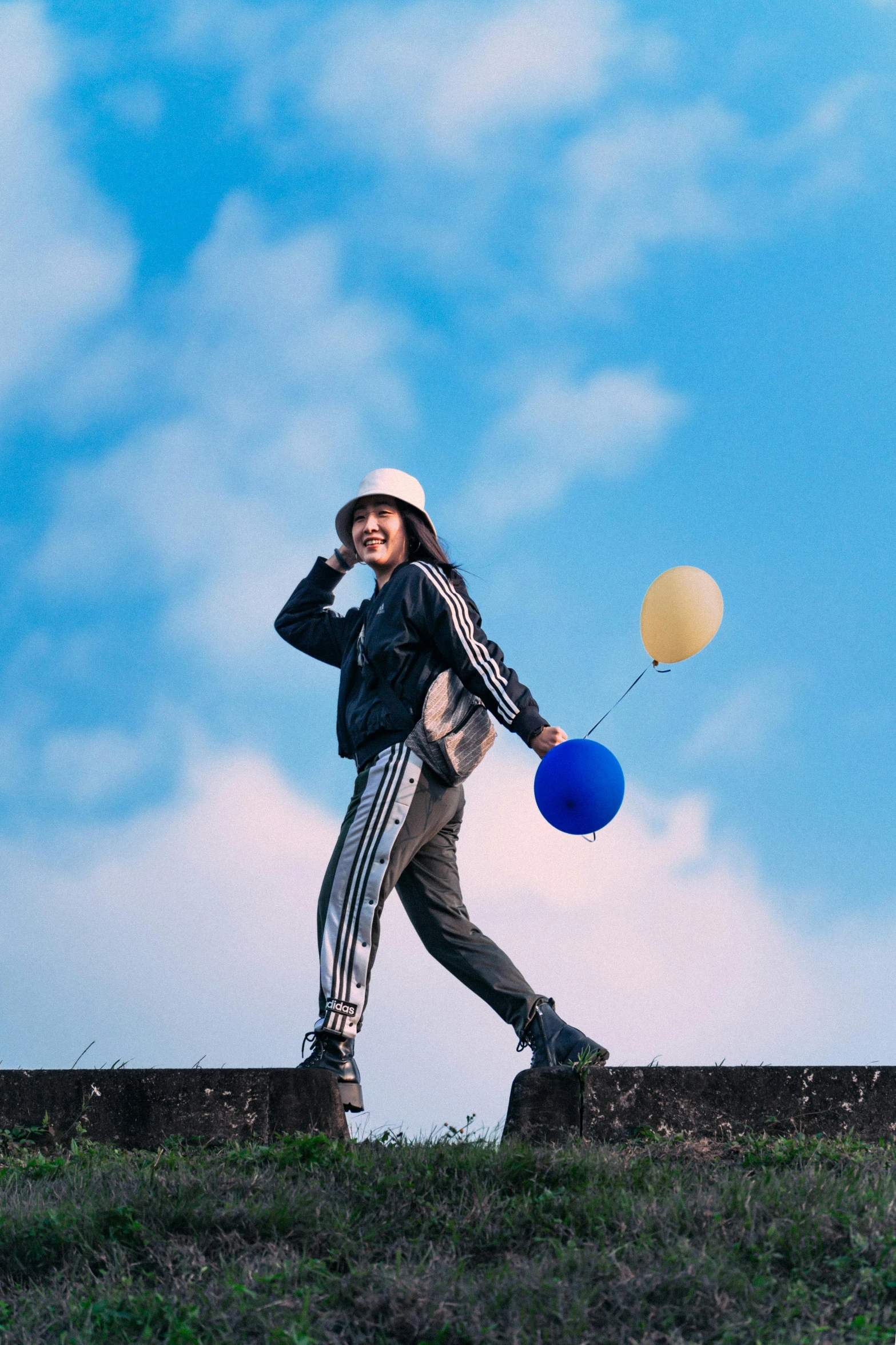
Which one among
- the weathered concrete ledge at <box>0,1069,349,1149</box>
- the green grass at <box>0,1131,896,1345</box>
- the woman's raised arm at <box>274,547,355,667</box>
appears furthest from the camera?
the woman's raised arm at <box>274,547,355,667</box>

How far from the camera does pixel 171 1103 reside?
5.05 metres

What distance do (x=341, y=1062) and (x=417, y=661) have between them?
175 cm

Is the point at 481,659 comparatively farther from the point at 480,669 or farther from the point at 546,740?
the point at 546,740

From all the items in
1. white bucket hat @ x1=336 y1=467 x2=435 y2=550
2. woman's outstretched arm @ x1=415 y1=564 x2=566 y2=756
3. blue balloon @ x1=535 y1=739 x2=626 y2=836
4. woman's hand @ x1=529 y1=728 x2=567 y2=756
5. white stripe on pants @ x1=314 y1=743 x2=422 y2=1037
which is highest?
white bucket hat @ x1=336 y1=467 x2=435 y2=550

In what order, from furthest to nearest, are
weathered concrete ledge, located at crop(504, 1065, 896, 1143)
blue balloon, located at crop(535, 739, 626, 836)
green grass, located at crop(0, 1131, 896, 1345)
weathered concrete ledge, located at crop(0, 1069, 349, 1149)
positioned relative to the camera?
blue balloon, located at crop(535, 739, 626, 836) → weathered concrete ledge, located at crop(0, 1069, 349, 1149) → weathered concrete ledge, located at crop(504, 1065, 896, 1143) → green grass, located at crop(0, 1131, 896, 1345)

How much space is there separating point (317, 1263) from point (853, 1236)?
4.70 feet

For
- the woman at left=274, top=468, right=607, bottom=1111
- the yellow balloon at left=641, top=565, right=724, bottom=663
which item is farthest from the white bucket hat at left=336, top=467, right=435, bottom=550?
the yellow balloon at left=641, top=565, right=724, bottom=663

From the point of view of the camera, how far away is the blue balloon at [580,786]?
508 cm

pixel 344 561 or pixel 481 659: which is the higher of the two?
pixel 344 561

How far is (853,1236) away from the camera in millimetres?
3256

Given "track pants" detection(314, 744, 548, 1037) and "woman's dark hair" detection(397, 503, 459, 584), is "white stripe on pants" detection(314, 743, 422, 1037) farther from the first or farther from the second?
"woman's dark hair" detection(397, 503, 459, 584)

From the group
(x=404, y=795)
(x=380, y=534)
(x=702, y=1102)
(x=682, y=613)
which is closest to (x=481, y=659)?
(x=404, y=795)

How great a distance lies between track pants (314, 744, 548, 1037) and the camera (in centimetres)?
515

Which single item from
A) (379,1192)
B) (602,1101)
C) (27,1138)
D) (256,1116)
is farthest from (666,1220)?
(27,1138)
